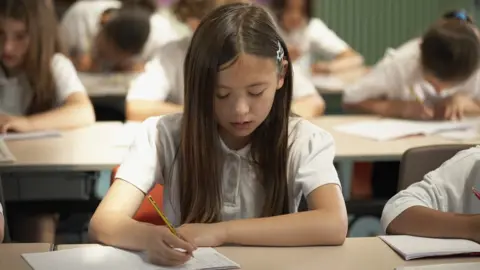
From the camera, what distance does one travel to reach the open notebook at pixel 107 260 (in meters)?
1.65

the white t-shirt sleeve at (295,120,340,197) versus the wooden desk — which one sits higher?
the white t-shirt sleeve at (295,120,340,197)

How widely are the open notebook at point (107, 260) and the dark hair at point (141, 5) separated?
397 cm

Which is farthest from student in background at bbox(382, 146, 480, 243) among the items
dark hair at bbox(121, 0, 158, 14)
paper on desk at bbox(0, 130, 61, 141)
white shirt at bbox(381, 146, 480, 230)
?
dark hair at bbox(121, 0, 158, 14)

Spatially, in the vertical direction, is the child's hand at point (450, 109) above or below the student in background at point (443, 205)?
below

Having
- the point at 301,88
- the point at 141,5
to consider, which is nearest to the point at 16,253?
the point at 301,88

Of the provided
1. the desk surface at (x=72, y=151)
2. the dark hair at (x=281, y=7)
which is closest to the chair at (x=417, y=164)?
the desk surface at (x=72, y=151)

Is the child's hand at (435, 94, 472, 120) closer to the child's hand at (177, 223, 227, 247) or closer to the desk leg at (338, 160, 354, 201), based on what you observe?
the desk leg at (338, 160, 354, 201)

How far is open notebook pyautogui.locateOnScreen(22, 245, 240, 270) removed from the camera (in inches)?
65.0

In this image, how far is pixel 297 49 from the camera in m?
5.45

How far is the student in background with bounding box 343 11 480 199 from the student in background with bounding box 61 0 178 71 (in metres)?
1.81

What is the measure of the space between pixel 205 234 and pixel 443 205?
617 millimetres

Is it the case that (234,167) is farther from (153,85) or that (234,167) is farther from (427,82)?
(427,82)

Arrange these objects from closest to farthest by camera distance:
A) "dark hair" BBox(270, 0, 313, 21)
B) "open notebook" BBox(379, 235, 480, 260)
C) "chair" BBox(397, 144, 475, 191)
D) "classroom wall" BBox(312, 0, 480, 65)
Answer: "open notebook" BBox(379, 235, 480, 260) < "chair" BBox(397, 144, 475, 191) < "dark hair" BBox(270, 0, 313, 21) < "classroom wall" BBox(312, 0, 480, 65)

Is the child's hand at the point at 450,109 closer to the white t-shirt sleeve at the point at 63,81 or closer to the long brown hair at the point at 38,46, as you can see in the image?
the white t-shirt sleeve at the point at 63,81
